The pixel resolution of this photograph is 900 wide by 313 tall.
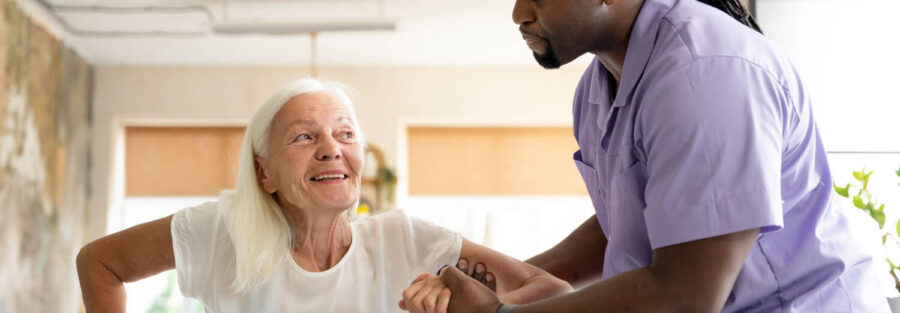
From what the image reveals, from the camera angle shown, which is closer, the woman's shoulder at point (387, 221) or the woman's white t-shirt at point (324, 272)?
the woman's white t-shirt at point (324, 272)

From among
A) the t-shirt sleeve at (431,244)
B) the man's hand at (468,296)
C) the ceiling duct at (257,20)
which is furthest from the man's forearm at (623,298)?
the ceiling duct at (257,20)

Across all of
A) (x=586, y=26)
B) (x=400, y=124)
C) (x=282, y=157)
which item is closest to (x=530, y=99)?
(x=400, y=124)

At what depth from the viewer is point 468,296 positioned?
4.10 feet

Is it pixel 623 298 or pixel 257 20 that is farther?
pixel 257 20

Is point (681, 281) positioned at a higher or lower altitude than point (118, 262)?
higher

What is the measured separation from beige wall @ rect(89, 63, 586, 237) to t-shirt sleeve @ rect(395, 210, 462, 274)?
18.8 feet

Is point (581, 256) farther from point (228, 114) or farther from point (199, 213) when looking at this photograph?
point (228, 114)

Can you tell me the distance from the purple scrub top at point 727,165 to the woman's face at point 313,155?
0.74 metres

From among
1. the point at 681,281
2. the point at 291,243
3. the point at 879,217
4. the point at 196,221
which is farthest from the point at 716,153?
the point at 879,217

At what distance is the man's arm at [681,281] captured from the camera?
3.21ft

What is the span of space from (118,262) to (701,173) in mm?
1385

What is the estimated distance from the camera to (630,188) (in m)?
1.17

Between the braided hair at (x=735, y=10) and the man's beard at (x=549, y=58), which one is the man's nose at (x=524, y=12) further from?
the braided hair at (x=735, y=10)

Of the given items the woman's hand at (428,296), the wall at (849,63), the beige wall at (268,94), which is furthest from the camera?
the beige wall at (268,94)
